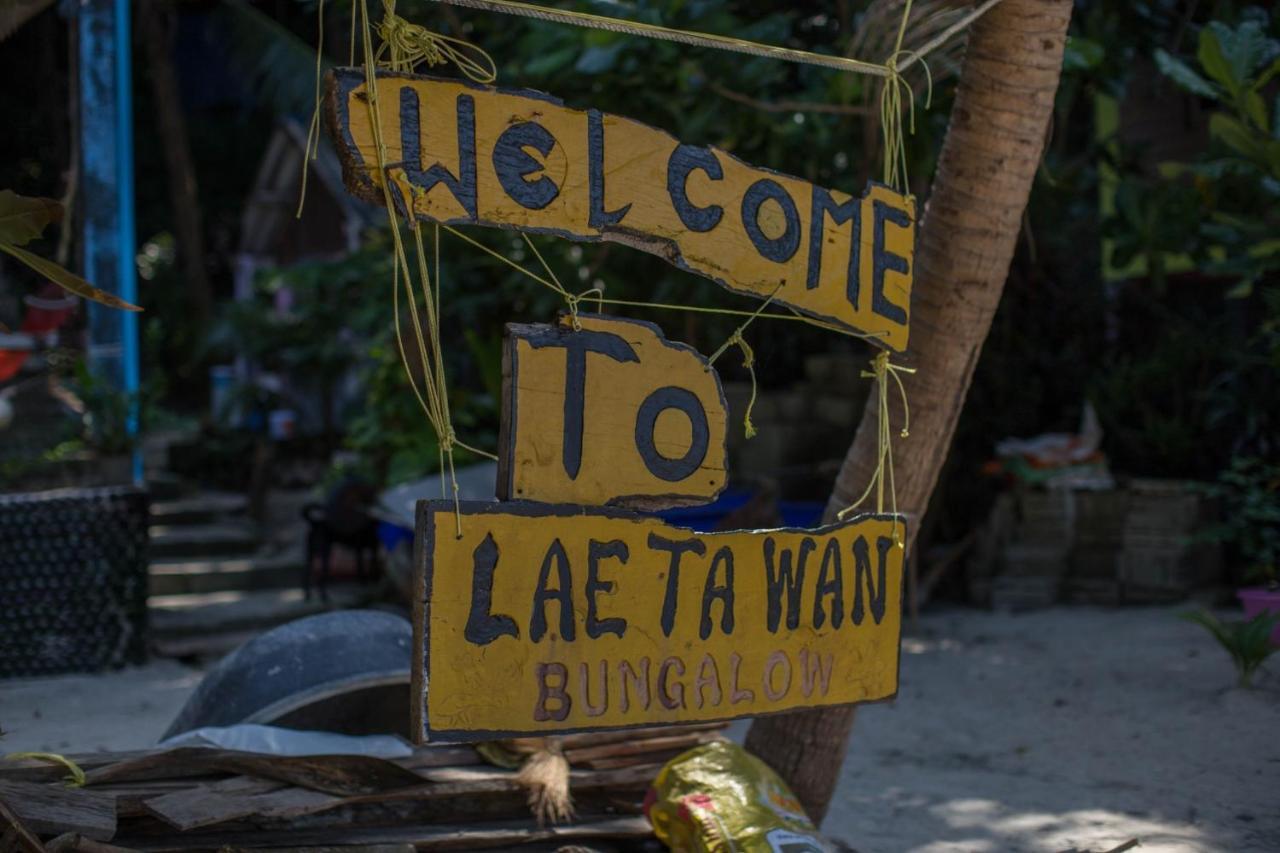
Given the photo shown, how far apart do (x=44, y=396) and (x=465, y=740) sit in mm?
9839

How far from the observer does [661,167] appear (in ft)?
8.75

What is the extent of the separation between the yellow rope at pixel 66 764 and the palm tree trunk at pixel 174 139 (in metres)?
11.8

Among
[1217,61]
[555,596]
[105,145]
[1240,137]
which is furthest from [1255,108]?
[105,145]

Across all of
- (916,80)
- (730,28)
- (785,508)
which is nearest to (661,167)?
(916,80)

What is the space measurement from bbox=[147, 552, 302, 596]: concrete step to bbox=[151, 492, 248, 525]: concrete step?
2.71 ft

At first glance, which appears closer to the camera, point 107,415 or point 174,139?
point 107,415

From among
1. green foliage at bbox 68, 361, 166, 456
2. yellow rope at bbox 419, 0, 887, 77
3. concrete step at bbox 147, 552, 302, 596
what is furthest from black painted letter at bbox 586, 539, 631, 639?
concrete step at bbox 147, 552, 302, 596

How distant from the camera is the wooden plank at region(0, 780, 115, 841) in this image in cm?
300

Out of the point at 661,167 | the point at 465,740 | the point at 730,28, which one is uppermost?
the point at 730,28

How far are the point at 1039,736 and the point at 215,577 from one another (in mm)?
6573

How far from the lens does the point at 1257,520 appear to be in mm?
7234

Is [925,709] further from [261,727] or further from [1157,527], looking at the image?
[261,727]

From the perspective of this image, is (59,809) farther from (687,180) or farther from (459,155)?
(687,180)

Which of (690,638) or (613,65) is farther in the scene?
(613,65)
